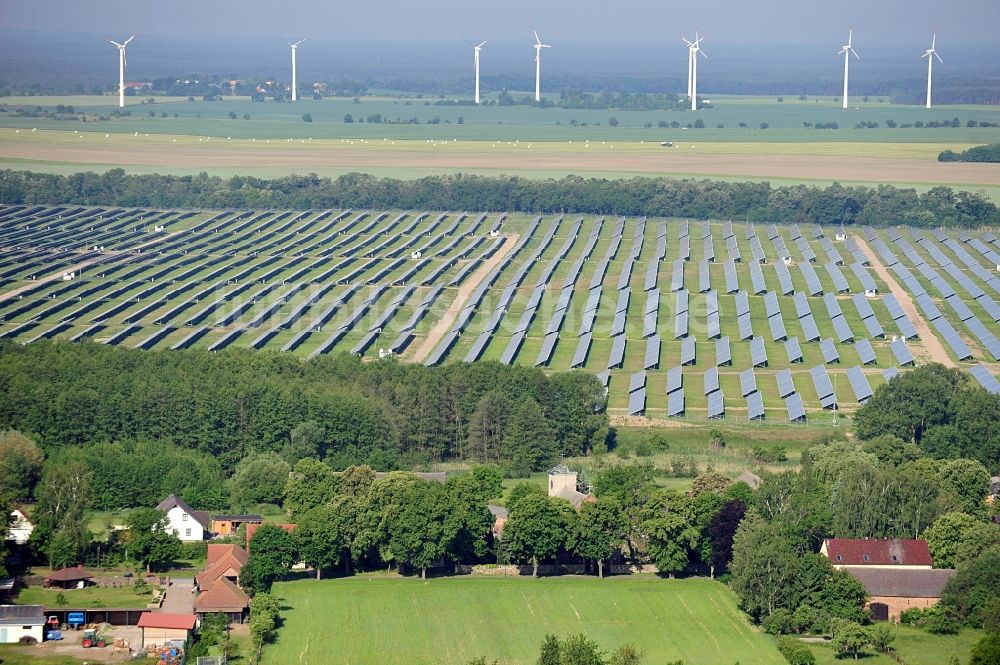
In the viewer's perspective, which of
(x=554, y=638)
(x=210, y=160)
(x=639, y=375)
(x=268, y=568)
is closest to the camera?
(x=554, y=638)

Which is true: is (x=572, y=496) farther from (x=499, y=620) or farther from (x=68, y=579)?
(x=68, y=579)

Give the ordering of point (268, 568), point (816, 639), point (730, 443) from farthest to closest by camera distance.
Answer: point (730, 443) → point (268, 568) → point (816, 639)

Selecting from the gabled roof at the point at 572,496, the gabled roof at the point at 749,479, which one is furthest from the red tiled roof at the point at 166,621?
the gabled roof at the point at 749,479

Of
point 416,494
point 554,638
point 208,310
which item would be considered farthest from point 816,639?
point 208,310

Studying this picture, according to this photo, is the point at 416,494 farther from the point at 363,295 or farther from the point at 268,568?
the point at 363,295

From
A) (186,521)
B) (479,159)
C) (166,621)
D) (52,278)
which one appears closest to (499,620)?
(166,621)

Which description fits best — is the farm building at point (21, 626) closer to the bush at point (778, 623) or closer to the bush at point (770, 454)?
the bush at point (778, 623)

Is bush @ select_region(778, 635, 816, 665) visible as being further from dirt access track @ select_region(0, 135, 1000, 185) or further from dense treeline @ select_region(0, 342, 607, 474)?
dirt access track @ select_region(0, 135, 1000, 185)
